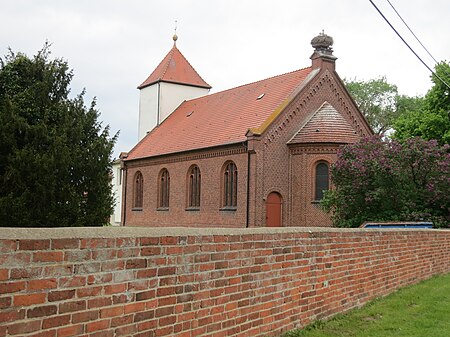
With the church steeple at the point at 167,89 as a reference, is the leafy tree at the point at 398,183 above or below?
below

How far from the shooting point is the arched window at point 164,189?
35688 mm

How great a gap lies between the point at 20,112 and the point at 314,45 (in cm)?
2074

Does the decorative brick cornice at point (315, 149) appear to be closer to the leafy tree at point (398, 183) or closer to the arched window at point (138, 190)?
the leafy tree at point (398, 183)

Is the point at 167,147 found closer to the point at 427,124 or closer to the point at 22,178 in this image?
the point at 427,124

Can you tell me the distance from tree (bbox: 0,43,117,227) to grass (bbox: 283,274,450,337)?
7010 mm

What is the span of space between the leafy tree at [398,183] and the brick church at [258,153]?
616 centimetres

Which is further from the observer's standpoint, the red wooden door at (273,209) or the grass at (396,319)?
the red wooden door at (273,209)

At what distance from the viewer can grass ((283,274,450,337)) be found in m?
7.19

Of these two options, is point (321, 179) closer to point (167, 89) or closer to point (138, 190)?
point (138, 190)

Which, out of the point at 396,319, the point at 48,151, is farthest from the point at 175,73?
the point at 396,319

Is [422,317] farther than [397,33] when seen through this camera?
No

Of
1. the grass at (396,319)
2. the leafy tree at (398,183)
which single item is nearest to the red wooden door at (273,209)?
the leafy tree at (398,183)

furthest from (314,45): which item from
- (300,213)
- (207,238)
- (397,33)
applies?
(207,238)

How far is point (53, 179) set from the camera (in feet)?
39.4
